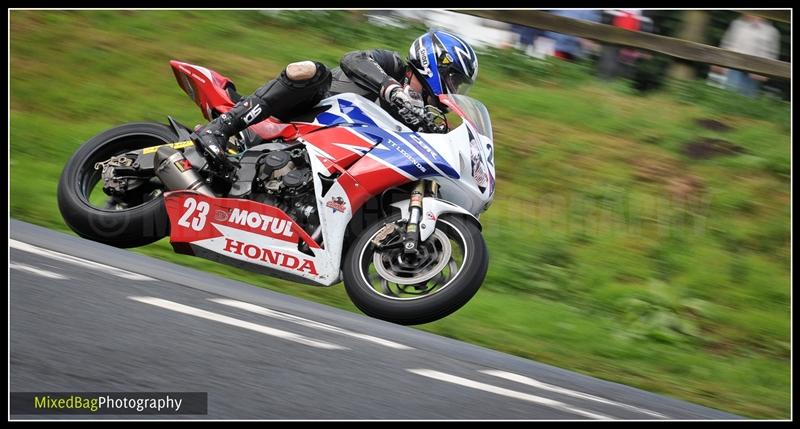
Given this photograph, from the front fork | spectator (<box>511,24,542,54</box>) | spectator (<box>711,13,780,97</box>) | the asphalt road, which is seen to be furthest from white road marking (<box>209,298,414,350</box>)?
spectator (<box>711,13,780,97</box>)

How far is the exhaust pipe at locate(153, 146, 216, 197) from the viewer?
239 inches

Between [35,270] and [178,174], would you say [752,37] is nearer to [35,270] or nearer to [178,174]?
[178,174]

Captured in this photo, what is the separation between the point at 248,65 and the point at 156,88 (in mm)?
983

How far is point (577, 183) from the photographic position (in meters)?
9.47

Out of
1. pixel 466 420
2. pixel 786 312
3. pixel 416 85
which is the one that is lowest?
pixel 786 312

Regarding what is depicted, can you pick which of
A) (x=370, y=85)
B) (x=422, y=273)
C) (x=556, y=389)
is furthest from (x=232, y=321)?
(x=556, y=389)

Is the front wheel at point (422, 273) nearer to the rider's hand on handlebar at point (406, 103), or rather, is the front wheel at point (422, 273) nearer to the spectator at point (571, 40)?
the rider's hand on handlebar at point (406, 103)

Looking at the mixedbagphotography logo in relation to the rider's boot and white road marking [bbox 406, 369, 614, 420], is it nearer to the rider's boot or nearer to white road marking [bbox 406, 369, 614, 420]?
white road marking [bbox 406, 369, 614, 420]

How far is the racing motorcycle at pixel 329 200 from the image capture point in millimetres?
5621

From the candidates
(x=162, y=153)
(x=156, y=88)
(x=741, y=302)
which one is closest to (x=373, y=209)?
(x=162, y=153)

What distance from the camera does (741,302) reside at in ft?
27.8

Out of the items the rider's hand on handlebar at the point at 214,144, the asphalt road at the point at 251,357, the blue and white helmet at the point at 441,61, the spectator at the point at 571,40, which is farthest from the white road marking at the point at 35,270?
the spectator at the point at 571,40

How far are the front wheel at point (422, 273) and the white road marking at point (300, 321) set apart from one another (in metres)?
0.21

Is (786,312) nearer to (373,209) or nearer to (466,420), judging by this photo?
(373,209)
